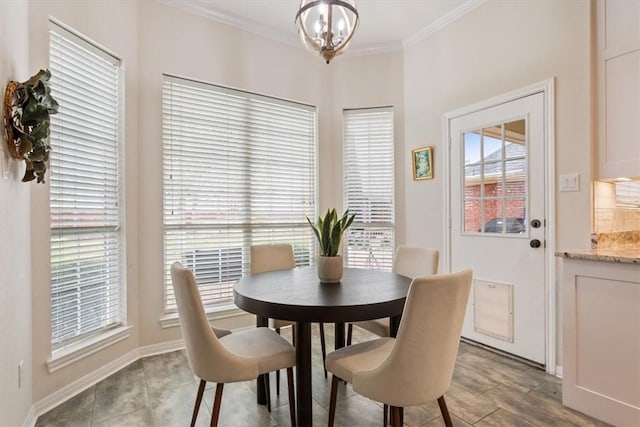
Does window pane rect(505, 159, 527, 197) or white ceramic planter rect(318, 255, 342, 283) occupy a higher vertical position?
window pane rect(505, 159, 527, 197)

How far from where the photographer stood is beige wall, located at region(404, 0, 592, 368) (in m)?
2.23

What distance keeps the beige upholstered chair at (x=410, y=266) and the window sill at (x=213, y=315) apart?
48.6 inches

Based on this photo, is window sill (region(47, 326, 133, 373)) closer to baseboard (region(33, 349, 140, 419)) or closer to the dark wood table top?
baseboard (region(33, 349, 140, 419))

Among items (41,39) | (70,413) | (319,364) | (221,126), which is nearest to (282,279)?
(319,364)

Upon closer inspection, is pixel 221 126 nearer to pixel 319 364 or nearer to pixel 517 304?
pixel 319 364

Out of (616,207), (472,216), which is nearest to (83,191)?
(472,216)

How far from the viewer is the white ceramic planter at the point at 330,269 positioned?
1.98 meters

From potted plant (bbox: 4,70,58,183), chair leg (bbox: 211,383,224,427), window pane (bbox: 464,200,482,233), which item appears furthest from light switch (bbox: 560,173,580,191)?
potted plant (bbox: 4,70,58,183)

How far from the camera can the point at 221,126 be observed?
10.3 ft

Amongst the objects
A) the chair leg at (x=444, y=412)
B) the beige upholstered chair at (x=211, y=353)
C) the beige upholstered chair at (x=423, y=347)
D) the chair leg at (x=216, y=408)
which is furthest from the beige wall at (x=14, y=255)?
the chair leg at (x=444, y=412)

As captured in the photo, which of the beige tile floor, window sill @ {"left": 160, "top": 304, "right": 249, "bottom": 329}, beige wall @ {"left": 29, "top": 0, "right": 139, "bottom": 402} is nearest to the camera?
the beige tile floor

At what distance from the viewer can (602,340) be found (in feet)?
6.03

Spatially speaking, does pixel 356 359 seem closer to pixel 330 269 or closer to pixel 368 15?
pixel 330 269

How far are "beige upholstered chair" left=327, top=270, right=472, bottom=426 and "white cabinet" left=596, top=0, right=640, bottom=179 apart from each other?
1589mm
